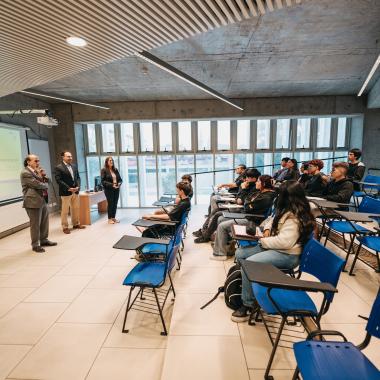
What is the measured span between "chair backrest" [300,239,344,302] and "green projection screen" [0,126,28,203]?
19.9 ft

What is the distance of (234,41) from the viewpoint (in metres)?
3.60

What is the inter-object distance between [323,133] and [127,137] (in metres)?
6.80

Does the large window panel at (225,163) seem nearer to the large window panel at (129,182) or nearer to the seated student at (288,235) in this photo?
the large window panel at (129,182)

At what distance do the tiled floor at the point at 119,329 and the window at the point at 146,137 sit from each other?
5307 mm

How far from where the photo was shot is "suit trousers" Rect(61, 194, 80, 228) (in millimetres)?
5297

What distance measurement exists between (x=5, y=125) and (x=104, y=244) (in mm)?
3590

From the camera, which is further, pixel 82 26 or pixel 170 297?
pixel 170 297

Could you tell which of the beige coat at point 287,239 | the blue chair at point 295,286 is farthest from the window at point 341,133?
the blue chair at point 295,286

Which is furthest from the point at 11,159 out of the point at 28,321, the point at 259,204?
the point at 259,204

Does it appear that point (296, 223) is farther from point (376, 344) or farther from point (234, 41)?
point (234, 41)

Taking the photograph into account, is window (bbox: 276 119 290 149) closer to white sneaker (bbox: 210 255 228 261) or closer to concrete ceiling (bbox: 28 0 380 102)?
concrete ceiling (bbox: 28 0 380 102)

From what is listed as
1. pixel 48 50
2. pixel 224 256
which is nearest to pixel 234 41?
pixel 48 50

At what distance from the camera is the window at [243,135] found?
7.99 metres

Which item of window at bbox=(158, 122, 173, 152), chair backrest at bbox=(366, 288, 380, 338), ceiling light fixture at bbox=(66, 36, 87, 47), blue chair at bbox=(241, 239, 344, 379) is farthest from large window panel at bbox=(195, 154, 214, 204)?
chair backrest at bbox=(366, 288, 380, 338)
